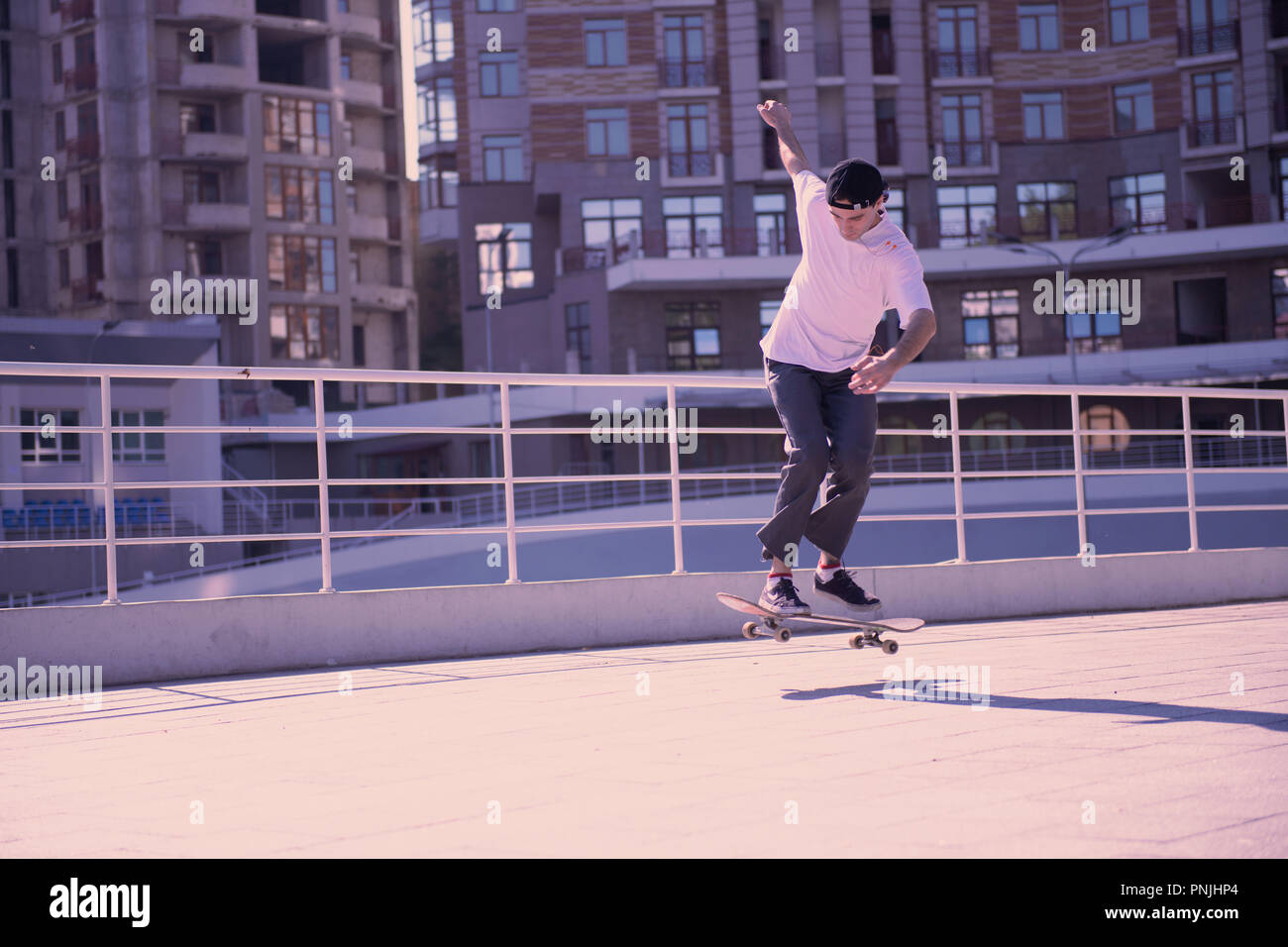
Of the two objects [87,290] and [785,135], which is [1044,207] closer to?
[87,290]

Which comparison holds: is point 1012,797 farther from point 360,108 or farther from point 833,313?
point 360,108

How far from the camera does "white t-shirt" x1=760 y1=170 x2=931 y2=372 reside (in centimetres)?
580

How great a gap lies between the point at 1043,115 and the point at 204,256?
119 feet

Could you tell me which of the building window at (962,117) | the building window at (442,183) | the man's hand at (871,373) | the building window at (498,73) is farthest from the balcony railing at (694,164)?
the man's hand at (871,373)

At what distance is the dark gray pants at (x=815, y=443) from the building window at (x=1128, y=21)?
2039 inches

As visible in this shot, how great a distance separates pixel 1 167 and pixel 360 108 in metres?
16.5

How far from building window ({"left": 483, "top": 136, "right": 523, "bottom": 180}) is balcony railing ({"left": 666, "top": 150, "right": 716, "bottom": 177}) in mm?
7215

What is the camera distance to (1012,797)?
333cm

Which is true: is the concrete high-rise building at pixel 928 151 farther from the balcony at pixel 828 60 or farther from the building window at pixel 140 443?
the building window at pixel 140 443

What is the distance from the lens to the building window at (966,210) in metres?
52.5

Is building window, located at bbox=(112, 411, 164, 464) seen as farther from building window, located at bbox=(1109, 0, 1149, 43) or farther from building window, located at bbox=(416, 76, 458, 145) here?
building window, located at bbox=(1109, 0, 1149, 43)
